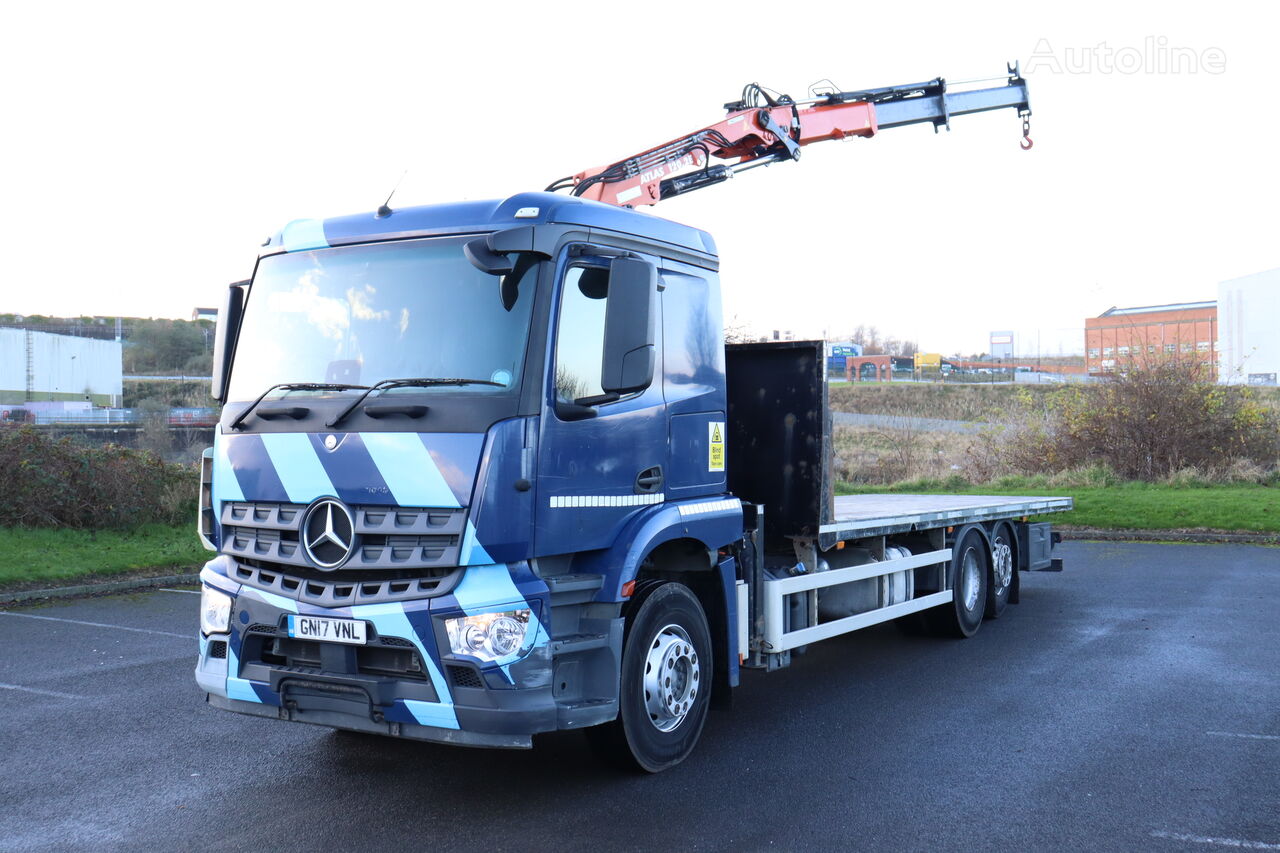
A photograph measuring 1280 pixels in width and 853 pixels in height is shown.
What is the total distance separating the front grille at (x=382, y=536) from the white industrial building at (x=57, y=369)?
70125mm

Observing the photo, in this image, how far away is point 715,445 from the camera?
236 inches

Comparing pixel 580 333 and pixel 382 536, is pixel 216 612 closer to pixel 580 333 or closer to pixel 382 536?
pixel 382 536

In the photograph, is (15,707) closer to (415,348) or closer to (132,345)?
(415,348)

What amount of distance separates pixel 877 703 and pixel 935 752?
1.20 m

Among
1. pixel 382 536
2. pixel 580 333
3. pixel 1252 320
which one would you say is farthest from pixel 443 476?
pixel 1252 320

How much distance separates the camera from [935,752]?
230 inches

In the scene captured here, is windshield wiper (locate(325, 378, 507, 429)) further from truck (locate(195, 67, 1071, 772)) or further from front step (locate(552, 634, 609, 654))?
front step (locate(552, 634, 609, 654))

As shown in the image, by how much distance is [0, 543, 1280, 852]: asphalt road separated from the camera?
4.64 m

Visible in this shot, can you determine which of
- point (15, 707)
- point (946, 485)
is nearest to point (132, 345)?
point (946, 485)

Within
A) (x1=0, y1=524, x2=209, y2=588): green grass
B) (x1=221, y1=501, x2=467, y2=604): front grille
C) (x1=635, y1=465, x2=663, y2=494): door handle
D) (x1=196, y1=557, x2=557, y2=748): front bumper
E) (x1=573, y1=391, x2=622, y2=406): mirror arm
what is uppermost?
(x1=573, y1=391, x2=622, y2=406): mirror arm

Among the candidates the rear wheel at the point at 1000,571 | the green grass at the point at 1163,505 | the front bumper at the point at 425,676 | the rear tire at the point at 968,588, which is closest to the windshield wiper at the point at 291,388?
the front bumper at the point at 425,676

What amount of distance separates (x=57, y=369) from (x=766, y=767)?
73.8 meters

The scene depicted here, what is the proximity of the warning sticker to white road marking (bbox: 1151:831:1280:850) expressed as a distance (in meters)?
2.75

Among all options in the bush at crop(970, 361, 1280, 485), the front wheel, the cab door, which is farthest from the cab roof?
the bush at crop(970, 361, 1280, 485)
